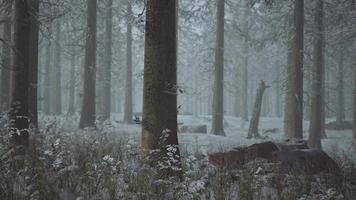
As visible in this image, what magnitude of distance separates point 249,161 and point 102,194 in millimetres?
4265

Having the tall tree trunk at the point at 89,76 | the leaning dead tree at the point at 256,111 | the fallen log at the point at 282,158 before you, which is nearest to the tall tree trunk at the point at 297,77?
the fallen log at the point at 282,158

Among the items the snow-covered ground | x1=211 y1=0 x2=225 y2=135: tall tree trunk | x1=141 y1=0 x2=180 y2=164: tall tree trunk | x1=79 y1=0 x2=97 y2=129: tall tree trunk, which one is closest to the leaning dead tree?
the snow-covered ground

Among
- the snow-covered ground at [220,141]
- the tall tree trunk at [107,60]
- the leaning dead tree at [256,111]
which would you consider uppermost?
the tall tree trunk at [107,60]

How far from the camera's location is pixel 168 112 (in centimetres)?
592

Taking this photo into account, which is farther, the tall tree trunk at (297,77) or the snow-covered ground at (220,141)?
the tall tree trunk at (297,77)

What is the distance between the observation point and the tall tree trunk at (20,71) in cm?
691

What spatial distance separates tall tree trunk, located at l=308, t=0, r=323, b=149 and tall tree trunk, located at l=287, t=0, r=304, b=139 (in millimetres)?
1003

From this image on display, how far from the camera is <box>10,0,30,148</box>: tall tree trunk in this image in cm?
691

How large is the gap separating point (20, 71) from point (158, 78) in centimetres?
315

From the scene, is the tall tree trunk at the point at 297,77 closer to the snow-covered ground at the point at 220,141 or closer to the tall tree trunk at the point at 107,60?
the snow-covered ground at the point at 220,141

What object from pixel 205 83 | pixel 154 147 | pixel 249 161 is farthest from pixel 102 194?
pixel 205 83

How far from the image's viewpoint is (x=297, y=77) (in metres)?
13.0

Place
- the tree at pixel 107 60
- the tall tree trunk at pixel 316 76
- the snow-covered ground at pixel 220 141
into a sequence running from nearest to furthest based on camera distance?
the snow-covered ground at pixel 220 141 → the tall tree trunk at pixel 316 76 → the tree at pixel 107 60

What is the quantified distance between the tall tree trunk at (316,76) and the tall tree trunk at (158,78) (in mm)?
9391
